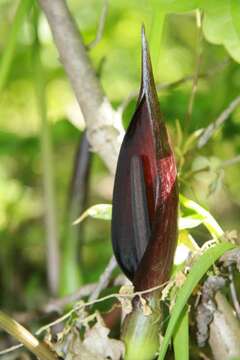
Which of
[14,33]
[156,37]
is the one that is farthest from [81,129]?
[156,37]

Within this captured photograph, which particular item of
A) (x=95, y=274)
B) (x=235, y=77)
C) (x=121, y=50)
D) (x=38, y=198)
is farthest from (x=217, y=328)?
(x=121, y=50)

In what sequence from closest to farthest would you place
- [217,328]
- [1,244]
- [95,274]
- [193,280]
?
1. [193,280]
2. [217,328]
3. [95,274]
4. [1,244]

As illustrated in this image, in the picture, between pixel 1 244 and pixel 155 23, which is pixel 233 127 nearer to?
pixel 155 23

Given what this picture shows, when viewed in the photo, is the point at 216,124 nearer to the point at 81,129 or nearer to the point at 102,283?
the point at 102,283

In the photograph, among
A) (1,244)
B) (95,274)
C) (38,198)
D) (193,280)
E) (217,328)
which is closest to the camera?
(193,280)

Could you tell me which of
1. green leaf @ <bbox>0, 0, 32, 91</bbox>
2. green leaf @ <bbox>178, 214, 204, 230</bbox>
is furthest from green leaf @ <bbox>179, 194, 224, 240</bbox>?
green leaf @ <bbox>0, 0, 32, 91</bbox>

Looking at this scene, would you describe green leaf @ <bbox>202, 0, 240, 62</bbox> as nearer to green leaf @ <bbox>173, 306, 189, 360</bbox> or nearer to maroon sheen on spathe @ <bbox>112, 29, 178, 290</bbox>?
maroon sheen on spathe @ <bbox>112, 29, 178, 290</bbox>

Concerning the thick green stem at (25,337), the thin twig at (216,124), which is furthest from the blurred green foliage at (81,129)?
the thick green stem at (25,337)

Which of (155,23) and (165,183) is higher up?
(155,23)
